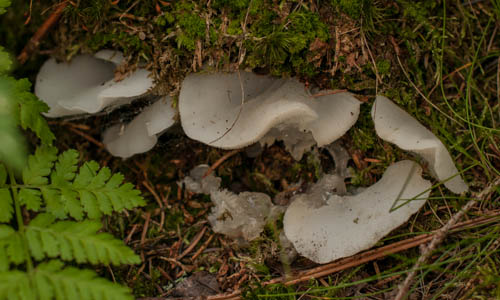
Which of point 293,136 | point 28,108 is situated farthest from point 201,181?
point 28,108

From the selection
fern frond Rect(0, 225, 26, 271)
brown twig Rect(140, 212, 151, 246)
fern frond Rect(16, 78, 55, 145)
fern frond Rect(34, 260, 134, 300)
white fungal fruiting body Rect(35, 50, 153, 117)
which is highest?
fern frond Rect(16, 78, 55, 145)

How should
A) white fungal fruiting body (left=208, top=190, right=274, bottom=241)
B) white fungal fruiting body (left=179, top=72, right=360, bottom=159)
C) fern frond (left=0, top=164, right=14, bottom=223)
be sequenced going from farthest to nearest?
white fungal fruiting body (left=208, top=190, right=274, bottom=241)
white fungal fruiting body (left=179, top=72, right=360, bottom=159)
fern frond (left=0, top=164, right=14, bottom=223)

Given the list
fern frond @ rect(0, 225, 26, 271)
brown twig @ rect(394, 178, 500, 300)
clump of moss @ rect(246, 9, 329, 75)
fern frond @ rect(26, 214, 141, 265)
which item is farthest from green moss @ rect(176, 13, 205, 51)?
brown twig @ rect(394, 178, 500, 300)

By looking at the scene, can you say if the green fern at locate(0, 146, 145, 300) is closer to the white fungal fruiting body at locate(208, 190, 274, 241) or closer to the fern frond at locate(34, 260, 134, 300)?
the fern frond at locate(34, 260, 134, 300)

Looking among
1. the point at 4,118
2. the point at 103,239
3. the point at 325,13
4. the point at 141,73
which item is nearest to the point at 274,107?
the point at 325,13

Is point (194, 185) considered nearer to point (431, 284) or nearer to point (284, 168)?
point (284, 168)

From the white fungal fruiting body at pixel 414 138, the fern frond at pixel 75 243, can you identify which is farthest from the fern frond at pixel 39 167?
the white fungal fruiting body at pixel 414 138

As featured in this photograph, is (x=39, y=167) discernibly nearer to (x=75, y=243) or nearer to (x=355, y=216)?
(x=75, y=243)
